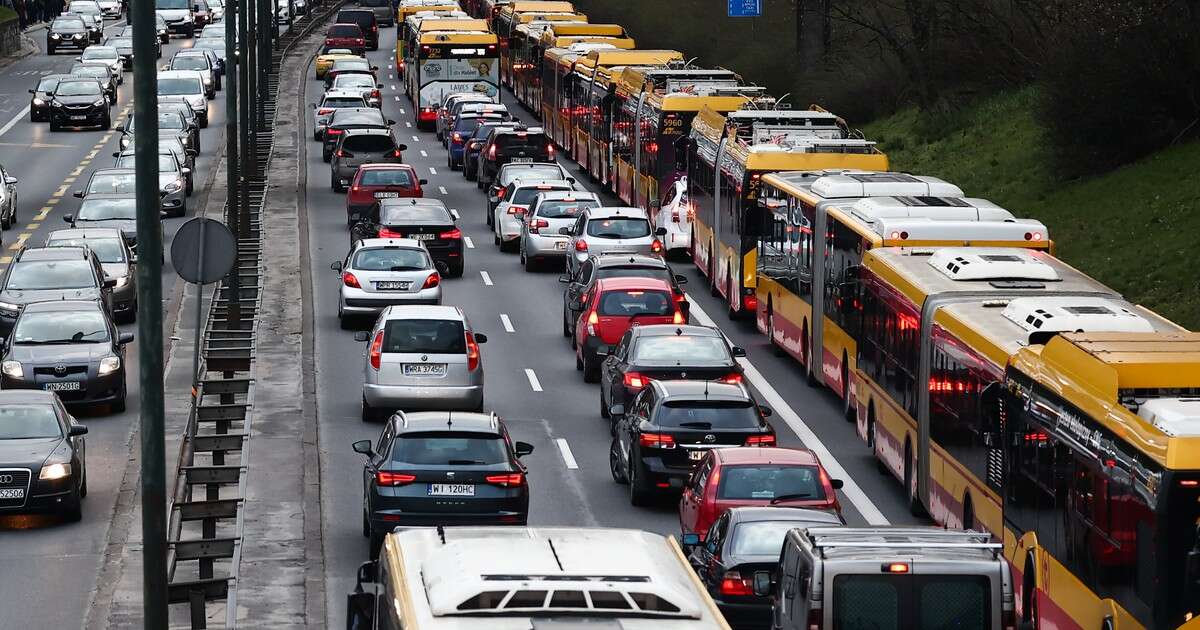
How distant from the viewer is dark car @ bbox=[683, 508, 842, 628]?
1738 cm

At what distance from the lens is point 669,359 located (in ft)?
87.2

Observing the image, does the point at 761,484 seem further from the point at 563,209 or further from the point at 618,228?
the point at 563,209

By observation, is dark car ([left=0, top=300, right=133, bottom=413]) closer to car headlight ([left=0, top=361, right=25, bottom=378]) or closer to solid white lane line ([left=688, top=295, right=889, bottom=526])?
car headlight ([left=0, top=361, right=25, bottom=378])

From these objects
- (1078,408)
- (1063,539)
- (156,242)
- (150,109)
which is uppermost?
(150,109)

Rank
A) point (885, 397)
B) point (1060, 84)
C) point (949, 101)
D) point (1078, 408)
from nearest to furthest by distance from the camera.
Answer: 1. point (1078, 408)
2. point (885, 397)
3. point (1060, 84)
4. point (949, 101)

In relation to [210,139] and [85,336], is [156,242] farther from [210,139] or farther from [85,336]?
[210,139]

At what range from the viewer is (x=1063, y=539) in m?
16.3

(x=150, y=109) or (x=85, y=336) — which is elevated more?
(x=150, y=109)

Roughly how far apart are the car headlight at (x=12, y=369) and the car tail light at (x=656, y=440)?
33.0ft

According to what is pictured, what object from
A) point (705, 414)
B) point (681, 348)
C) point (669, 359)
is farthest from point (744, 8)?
point (705, 414)

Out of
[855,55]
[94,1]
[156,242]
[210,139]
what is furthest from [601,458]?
[94,1]

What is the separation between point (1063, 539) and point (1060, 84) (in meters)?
26.1

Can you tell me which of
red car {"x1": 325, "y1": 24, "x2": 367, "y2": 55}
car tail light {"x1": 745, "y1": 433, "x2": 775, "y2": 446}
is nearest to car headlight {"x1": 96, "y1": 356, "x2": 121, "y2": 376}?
car tail light {"x1": 745, "y1": 433, "x2": 775, "y2": 446}

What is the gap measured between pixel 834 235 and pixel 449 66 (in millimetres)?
44777
